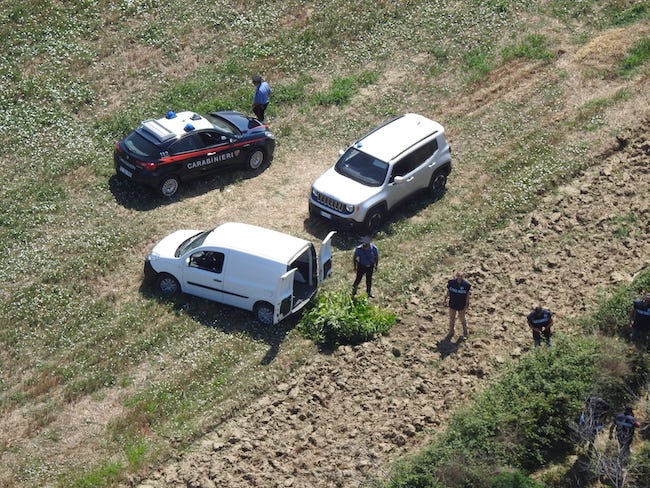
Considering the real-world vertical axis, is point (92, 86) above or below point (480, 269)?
above

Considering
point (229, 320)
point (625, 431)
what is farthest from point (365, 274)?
point (625, 431)

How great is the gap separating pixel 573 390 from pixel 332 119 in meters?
11.9

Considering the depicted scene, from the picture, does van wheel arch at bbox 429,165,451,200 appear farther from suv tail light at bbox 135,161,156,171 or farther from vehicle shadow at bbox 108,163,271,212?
suv tail light at bbox 135,161,156,171

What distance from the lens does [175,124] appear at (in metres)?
23.2

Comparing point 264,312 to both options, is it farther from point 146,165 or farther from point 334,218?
point 146,165

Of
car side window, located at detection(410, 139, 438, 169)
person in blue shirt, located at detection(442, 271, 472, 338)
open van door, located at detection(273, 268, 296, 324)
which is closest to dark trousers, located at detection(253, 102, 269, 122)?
car side window, located at detection(410, 139, 438, 169)

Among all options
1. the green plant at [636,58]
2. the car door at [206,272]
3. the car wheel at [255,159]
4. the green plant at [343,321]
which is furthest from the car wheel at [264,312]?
the green plant at [636,58]

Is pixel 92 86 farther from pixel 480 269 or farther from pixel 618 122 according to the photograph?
pixel 618 122

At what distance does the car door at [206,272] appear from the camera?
19500 millimetres

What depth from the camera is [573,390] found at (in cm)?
1612

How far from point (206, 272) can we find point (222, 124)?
5.63 m

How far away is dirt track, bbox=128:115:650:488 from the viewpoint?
16406 millimetres

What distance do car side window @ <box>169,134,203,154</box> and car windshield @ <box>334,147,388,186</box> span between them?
3344 mm

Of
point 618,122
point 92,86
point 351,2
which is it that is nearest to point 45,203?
point 92,86
